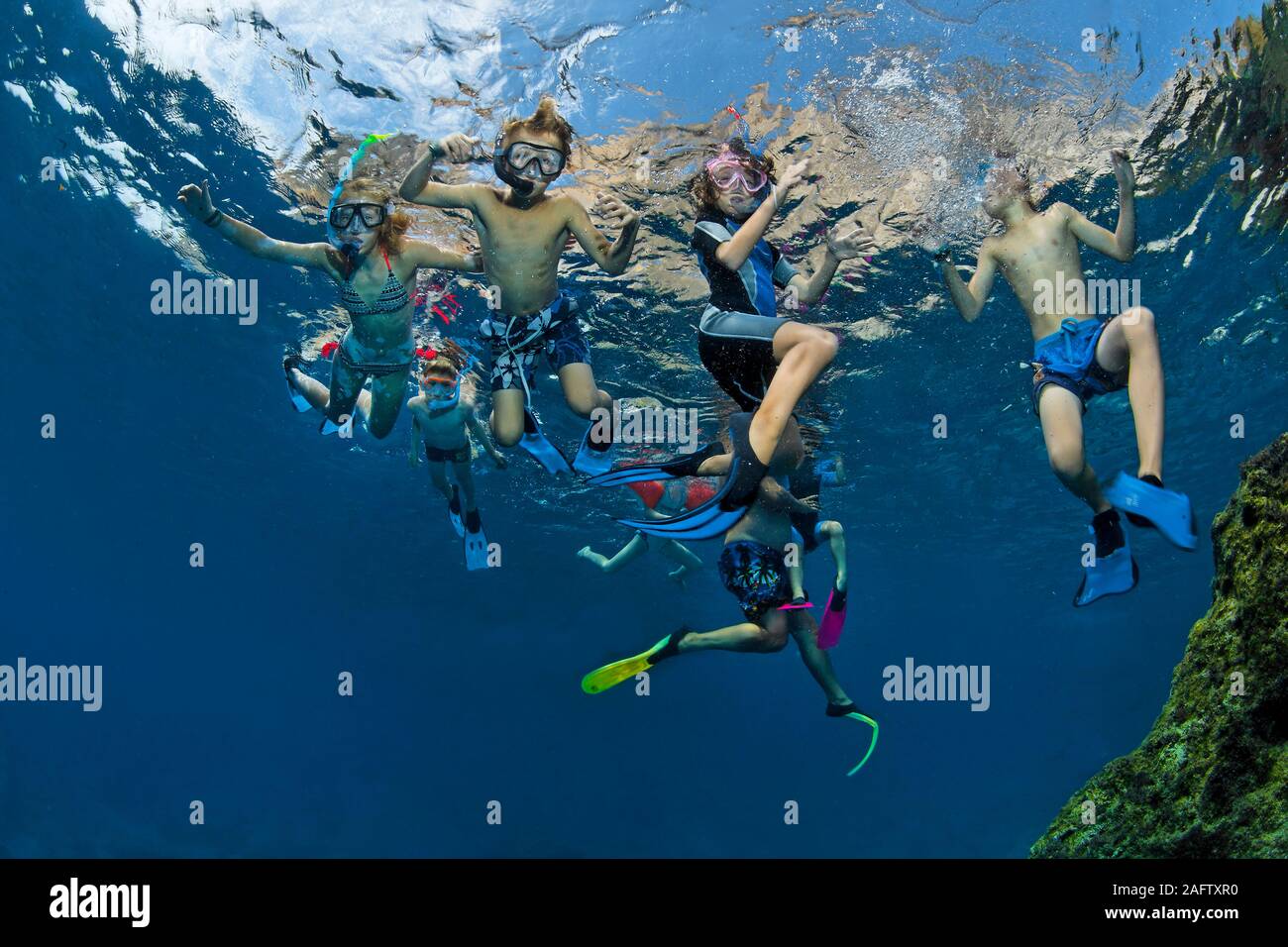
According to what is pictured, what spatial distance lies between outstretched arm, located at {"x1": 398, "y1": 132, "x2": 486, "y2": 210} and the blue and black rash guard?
201 cm

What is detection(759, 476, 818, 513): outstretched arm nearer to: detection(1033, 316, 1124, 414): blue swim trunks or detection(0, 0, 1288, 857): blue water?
detection(1033, 316, 1124, 414): blue swim trunks

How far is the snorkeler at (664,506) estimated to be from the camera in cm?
1249

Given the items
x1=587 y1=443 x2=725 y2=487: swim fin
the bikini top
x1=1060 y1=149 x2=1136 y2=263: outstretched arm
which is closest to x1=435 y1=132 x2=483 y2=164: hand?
the bikini top

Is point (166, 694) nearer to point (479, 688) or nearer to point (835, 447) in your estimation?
point (479, 688)

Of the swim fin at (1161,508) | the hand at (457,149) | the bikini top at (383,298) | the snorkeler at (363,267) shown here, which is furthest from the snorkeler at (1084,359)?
the bikini top at (383,298)

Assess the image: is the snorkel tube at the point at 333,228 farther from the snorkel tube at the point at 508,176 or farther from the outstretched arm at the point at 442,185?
the snorkel tube at the point at 508,176

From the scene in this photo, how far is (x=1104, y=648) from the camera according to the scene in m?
55.5

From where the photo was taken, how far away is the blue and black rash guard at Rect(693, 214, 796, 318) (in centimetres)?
615

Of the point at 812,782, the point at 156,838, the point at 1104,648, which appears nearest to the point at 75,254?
the point at 156,838

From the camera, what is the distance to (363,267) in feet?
26.6

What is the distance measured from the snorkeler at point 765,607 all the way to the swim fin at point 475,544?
9.69 ft

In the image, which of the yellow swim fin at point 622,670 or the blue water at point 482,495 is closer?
the yellow swim fin at point 622,670
